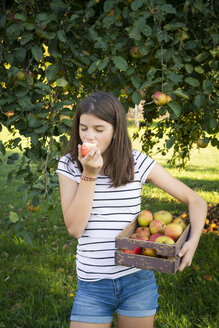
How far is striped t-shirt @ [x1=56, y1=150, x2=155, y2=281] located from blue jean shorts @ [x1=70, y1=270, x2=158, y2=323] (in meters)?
0.03

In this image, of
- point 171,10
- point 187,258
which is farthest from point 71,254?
point 171,10

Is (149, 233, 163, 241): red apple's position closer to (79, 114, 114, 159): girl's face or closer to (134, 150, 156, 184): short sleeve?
(134, 150, 156, 184): short sleeve

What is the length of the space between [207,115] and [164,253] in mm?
1051

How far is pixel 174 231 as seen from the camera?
4.41 ft

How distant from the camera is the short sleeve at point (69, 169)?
1.38 meters

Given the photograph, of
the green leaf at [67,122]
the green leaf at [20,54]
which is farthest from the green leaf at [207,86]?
the green leaf at [20,54]

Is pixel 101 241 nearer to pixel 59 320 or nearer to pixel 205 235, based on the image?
pixel 59 320

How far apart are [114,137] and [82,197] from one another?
320 millimetres

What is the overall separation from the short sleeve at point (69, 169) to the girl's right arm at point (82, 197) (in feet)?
0.14

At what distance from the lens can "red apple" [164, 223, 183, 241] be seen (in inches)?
52.5

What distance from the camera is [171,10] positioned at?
159cm

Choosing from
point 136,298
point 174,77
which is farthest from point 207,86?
point 136,298

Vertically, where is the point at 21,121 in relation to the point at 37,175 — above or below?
above

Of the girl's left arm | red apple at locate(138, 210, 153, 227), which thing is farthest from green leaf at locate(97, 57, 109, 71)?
red apple at locate(138, 210, 153, 227)
